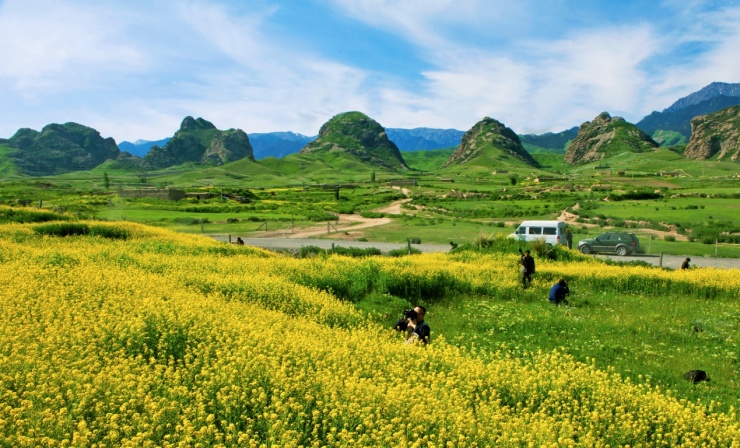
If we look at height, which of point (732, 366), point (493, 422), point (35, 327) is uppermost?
point (35, 327)

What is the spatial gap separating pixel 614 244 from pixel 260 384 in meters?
32.6

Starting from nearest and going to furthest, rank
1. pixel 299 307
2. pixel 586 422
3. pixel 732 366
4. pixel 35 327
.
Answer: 1. pixel 586 422
2. pixel 35 327
3. pixel 732 366
4. pixel 299 307

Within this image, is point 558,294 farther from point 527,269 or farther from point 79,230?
point 79,230

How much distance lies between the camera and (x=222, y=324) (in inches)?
436

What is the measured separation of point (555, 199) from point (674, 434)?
3488 inches

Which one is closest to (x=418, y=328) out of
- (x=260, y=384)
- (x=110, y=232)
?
(x=260, y=384)

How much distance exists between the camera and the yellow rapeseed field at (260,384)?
21.8 feet

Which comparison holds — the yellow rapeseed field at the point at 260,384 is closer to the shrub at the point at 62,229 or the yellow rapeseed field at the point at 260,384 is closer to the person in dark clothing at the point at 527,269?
the person in dark clothing at the point at 527,269

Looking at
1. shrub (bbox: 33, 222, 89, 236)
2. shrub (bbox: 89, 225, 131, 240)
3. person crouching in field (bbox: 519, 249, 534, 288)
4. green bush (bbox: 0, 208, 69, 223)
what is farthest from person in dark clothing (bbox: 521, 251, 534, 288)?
green bush (bbox: 0, 208, 69, 223)

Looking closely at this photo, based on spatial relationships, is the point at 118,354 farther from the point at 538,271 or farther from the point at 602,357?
the point at 538,271

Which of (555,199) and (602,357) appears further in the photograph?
(555,199)

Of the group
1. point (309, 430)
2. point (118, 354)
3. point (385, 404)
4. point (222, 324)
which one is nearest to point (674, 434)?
point (385, 404)

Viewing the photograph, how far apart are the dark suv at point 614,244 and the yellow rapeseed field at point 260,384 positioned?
25371mm

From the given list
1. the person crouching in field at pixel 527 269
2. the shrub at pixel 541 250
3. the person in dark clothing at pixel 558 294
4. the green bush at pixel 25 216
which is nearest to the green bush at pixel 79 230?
the green bush at pixel 25 216
